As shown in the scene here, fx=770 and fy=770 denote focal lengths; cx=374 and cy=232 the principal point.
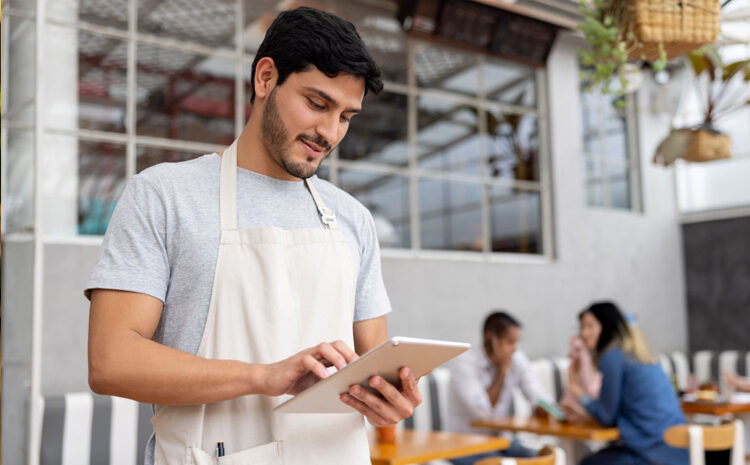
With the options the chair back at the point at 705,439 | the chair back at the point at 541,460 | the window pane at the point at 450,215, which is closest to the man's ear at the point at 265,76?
the chair back at the point at 541,460

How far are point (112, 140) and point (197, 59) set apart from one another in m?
0.84

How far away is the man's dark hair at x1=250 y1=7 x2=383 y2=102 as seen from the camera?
1.33 meters

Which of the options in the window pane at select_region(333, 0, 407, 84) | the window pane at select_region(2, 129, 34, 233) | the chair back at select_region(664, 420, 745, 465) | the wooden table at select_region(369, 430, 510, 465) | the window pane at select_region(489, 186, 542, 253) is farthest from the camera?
the window pane at select_region(489, 186, 542, 253)

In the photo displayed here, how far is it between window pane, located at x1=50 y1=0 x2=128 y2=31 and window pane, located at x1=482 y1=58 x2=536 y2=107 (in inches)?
126

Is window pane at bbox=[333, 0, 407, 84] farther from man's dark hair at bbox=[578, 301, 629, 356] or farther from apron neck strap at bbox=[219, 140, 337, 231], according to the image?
apron neck strap at bbox=[219, 140, 337, 231]

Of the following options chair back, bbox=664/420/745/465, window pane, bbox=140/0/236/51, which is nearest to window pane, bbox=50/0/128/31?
window pane, bbox=140/0/236/51

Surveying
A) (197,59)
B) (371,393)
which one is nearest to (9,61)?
(197,59)

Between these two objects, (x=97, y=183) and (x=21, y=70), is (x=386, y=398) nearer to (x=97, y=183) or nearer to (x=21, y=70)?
(x=21, y=70)

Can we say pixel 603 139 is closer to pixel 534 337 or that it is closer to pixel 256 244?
pixel 534 337

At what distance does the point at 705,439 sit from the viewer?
361cm

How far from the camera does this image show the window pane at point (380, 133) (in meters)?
5.84

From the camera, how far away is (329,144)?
4.58 ft

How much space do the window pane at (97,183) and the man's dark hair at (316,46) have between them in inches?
137

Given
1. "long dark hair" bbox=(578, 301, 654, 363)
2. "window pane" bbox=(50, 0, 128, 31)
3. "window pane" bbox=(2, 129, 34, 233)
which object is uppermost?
"window pane" bbox=(50, 0, 128, 31)
